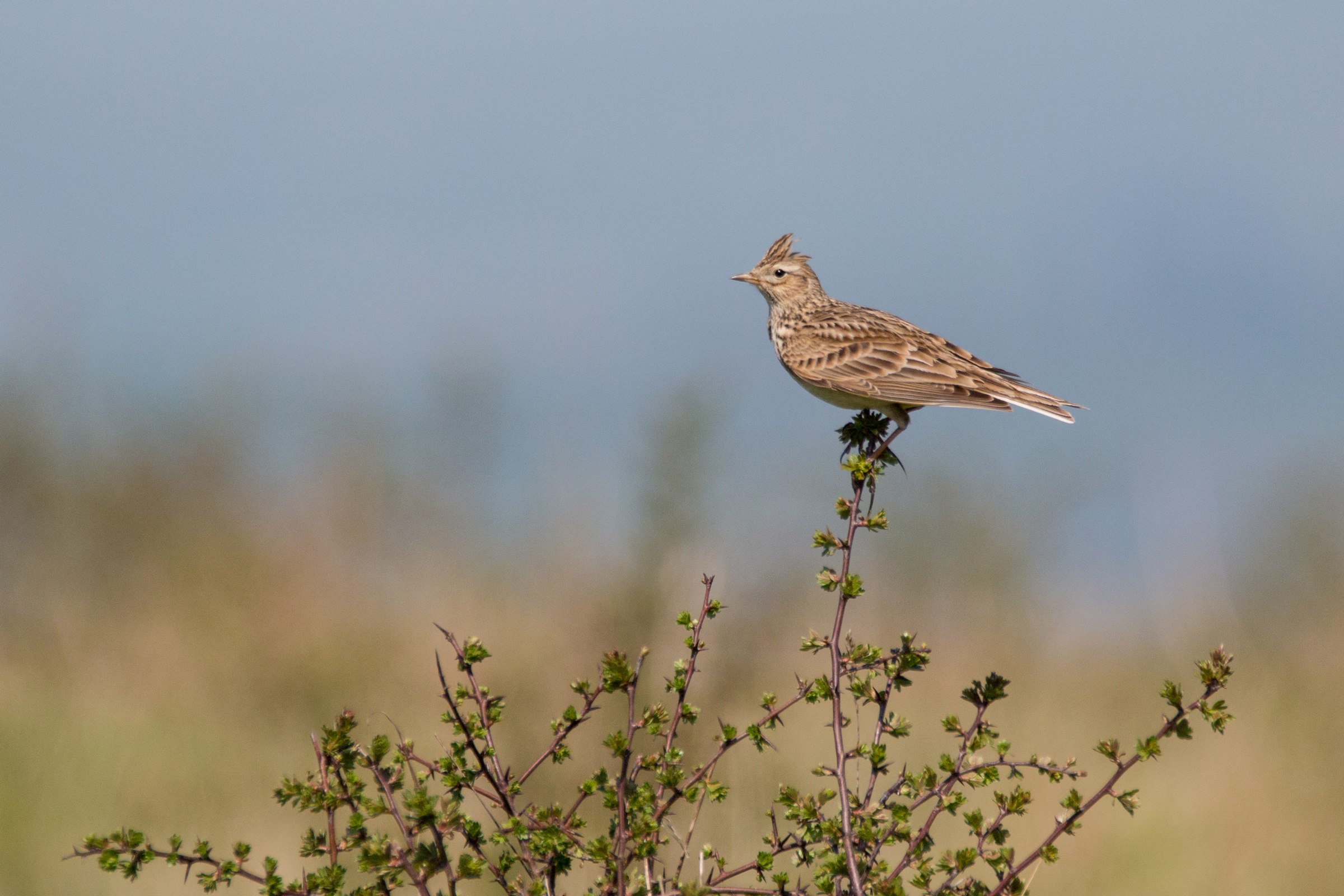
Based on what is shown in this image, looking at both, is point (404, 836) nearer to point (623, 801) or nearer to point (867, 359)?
point (623, 801)

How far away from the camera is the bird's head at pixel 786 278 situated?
7883mm

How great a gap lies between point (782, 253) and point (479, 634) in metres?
3.73

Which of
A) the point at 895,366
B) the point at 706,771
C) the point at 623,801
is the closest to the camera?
the point at 623,801

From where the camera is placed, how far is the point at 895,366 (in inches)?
252

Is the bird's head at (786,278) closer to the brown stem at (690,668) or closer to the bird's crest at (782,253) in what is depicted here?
the bird's crest at (782,253)

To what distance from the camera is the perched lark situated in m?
5.94

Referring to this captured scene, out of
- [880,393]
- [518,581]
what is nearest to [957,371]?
[880,393]

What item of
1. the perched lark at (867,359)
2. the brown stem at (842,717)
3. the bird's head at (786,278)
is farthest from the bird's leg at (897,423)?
the bird's head at (786,278)

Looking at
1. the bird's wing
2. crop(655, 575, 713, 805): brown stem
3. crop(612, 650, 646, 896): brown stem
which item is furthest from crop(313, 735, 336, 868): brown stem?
the bird's wing

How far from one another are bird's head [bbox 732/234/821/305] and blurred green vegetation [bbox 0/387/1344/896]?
98cm

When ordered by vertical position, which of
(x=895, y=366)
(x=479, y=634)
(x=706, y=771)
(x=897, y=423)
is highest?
(x=479, y=634)

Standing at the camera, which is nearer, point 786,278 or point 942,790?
point 942,790

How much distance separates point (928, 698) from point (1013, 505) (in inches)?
125

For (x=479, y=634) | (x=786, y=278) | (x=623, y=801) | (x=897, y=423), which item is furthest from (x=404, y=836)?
(x=479, y=634)
